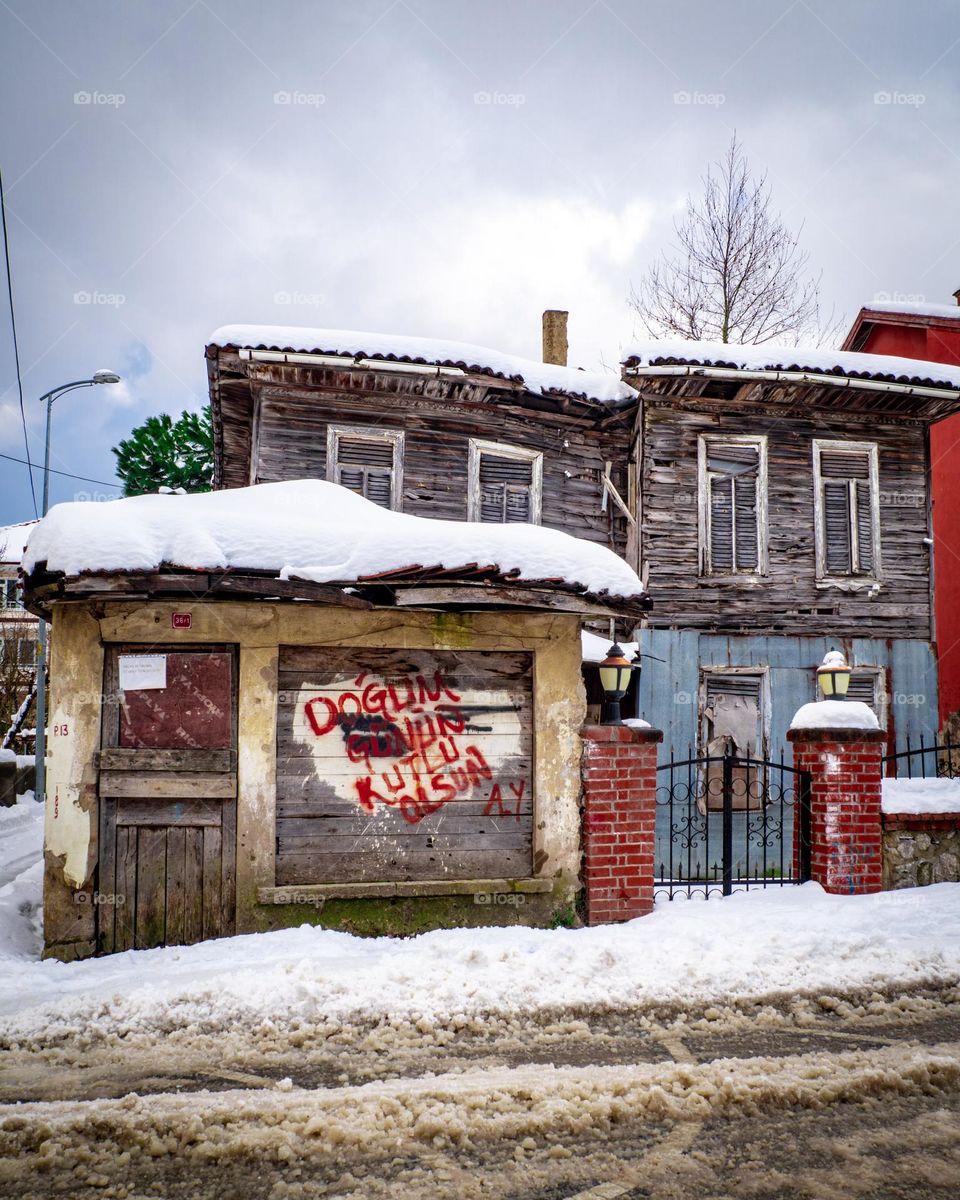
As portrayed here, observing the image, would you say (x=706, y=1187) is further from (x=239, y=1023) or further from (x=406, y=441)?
(x=406, y=441)

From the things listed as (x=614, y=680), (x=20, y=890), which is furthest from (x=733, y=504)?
(x=20, y=890)

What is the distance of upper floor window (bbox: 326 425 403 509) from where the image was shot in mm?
11555

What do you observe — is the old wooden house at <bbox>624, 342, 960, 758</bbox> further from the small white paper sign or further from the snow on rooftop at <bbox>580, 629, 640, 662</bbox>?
the small white paper sign

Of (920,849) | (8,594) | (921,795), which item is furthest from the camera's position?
(8,594)

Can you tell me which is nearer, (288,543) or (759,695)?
(288,543)

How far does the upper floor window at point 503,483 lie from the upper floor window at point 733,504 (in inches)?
93.7

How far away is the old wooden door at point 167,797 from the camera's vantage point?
568cm

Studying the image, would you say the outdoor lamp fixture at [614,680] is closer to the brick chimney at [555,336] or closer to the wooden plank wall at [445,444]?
the wooden plank wall at [445,444]

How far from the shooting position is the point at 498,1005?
15.3 feet

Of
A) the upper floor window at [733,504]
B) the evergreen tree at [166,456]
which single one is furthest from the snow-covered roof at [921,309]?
the evergreen tree at [166,456]

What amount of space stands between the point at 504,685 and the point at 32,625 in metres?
27.4

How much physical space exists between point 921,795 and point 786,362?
6243 millimetres

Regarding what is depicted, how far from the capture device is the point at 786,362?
37.4 feet

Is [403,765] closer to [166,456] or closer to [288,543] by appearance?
[288,543]
